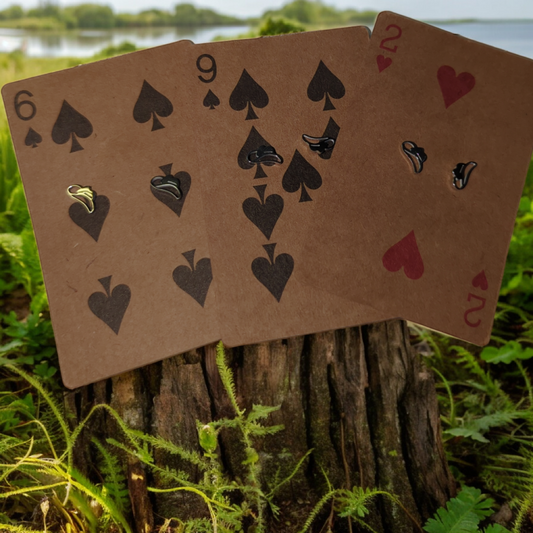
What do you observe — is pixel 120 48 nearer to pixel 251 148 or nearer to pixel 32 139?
pixel 32 139

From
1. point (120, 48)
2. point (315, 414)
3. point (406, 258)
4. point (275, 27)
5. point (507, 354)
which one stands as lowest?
point (315, 414)

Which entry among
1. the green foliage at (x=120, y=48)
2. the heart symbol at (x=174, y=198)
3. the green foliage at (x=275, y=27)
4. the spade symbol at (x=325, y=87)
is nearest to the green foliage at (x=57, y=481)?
the heart symbol at (x=174, y=198)

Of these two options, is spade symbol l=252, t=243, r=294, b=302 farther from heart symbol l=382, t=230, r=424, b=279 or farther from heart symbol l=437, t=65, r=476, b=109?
heart symbol l=437, t=65, r=476, b=109

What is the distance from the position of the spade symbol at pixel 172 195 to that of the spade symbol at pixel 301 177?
230 millimetres

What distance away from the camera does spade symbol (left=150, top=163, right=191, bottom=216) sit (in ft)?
4.02

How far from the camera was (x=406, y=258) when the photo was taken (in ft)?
4.24

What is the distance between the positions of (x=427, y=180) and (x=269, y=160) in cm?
39

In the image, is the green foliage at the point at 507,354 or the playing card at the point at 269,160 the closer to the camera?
the playing card at the point at 269,160

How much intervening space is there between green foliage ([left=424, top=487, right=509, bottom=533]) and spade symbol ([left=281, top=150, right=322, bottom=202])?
2.65ft

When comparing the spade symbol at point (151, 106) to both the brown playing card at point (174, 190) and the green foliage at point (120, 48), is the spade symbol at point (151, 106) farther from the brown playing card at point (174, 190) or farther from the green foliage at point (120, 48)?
the green foliage at point (120, 48)

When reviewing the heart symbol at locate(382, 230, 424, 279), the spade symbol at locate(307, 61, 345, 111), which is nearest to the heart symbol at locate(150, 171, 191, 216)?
the spade symbol at locate(307, 61, 345, 111)

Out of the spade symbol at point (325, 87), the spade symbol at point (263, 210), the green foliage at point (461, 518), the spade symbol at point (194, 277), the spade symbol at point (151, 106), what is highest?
the spade symbol at point (325, 87)

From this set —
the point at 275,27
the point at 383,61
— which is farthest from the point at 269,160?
the point at 275,27

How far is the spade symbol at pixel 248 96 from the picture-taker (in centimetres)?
123
